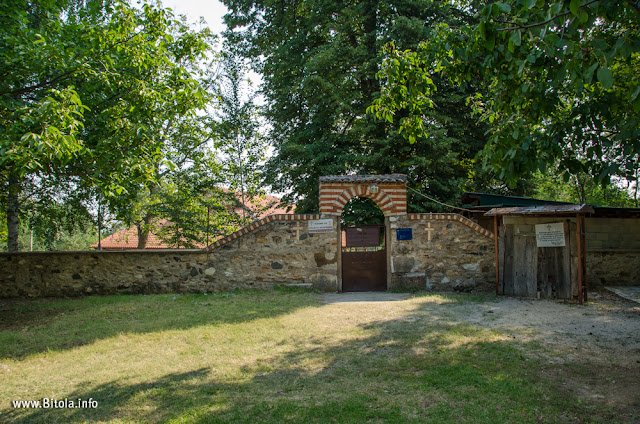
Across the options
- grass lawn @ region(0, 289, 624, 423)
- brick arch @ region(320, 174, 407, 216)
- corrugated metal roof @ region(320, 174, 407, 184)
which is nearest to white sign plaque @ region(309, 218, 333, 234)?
brick arch @ region(320, 174, 407, 216)

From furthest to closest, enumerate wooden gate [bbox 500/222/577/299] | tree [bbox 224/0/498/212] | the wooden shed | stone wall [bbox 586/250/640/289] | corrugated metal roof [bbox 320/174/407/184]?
1. tree [bbox 224/0/498/212]
2. stone wall [bbox 586/250/640/289]
3. corrugated metal roof [bbox 320/174/407/184]
4. wooden gate [bbox 500/222/577/299]
5. the wooden shed

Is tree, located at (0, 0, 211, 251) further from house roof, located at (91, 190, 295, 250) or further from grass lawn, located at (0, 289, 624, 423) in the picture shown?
house roof, located at (91, 190, 295, 250)

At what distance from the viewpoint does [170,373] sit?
446 centimetres

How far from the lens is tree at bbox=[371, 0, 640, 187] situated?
11.3ft

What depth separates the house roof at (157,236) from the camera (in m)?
16.5

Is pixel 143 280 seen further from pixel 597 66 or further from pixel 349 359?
pixel 597 66

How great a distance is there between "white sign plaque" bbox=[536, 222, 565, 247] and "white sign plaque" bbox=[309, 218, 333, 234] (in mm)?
4658

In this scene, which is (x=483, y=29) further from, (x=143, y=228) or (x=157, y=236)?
(x=157, y=236)

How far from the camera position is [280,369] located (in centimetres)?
458

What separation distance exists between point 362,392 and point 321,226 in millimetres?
6313

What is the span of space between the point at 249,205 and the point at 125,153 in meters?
13.6

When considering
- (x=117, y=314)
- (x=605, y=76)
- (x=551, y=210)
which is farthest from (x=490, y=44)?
(x=117, y=314)

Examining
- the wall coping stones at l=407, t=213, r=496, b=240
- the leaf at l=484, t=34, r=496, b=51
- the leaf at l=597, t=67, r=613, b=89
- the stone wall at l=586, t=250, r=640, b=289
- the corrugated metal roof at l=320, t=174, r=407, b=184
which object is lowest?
the stone wall at l=586, t=250, r=640, b=289

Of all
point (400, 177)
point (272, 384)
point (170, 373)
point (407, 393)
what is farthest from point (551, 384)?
point (400, 177)
